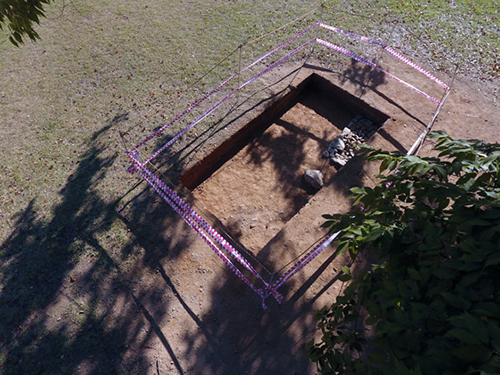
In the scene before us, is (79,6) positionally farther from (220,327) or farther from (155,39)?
(220,327)

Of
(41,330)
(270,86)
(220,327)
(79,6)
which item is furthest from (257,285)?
(79,6)

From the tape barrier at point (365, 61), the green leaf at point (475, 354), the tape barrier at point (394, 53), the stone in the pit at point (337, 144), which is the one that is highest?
the tape barrier at point (394, 53)

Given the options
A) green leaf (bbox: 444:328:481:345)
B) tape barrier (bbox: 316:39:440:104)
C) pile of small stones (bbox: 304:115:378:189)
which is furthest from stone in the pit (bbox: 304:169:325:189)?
green leaf (bbox: 444:328:481:345)

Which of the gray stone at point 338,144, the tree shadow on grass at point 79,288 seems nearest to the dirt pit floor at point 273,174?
the gray stone at point 338,144

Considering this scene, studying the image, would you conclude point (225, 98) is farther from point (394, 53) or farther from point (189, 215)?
point (394, 53)

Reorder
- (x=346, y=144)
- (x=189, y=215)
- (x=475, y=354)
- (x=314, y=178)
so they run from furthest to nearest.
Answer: (x=346, y=144) → (x=314, y=178) → (x=189, y=215) → (x=475, y=354)

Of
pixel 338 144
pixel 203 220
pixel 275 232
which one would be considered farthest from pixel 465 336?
pixel 338 144

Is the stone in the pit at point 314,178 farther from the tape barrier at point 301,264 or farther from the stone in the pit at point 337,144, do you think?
the tape barrier at point 301,264
